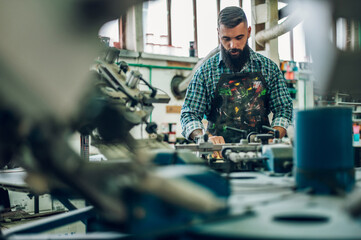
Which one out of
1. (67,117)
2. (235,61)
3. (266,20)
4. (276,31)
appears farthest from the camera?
(266,20)

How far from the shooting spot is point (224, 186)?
2.56ft

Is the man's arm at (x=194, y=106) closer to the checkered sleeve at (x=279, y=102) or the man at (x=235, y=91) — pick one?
the man at (x=235, y=91)

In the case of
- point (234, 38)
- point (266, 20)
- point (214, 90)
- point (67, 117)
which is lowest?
point (67, 117)

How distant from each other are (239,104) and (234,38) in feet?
1.55

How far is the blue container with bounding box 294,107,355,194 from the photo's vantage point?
814mm

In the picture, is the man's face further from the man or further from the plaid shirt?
the plaid shirt

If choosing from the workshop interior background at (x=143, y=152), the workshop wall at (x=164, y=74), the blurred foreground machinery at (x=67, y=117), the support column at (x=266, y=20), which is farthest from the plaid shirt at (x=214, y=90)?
the support column at (x=266, y=20)

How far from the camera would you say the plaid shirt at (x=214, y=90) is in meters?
2.45

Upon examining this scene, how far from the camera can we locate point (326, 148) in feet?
2.68

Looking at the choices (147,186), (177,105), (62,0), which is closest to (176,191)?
(147,186)

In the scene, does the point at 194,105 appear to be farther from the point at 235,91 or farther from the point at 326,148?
the point at 326,148

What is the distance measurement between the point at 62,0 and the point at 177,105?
4.98 metres

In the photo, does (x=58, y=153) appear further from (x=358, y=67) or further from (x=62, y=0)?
(x=358, y=67)

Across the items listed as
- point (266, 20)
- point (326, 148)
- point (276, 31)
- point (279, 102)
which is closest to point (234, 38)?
point (279, 102)
